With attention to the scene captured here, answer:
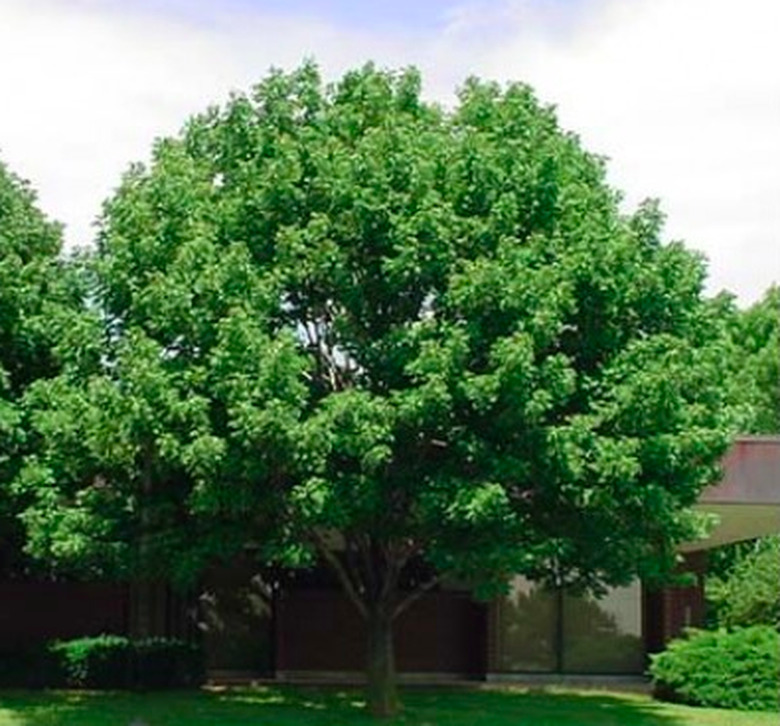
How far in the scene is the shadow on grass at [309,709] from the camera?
19.4m

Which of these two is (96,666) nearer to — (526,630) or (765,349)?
(526,630)

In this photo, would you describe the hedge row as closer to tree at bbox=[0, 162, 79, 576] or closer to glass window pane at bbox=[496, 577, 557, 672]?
tree at bbox=[0, 162, 79, 576]

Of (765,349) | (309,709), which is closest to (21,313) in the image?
(309,709)

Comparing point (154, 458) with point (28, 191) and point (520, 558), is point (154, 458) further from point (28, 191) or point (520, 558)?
point (28, 191)

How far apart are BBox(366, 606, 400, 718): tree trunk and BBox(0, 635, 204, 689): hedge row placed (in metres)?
4.93

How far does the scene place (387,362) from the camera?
58.5ft

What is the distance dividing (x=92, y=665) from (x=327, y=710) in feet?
15.1

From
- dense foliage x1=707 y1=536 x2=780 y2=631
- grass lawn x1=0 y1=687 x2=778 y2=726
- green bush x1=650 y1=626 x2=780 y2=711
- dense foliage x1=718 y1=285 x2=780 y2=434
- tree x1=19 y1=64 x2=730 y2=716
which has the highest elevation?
dense foliage x1=718 y1=285 x2=780 y2=434

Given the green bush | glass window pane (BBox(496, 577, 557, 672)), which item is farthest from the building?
the green bush

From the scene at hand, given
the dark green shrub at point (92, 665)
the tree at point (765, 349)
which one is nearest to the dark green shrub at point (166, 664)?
the dark green shrub at point (92, 665)

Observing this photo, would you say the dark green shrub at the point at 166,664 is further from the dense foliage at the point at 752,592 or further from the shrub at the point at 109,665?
→ the dense foliage at the point at 752,592

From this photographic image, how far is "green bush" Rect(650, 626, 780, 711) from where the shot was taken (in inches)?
870

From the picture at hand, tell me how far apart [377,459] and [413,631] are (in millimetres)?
10873

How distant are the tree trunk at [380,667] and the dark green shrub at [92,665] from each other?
203 inches
